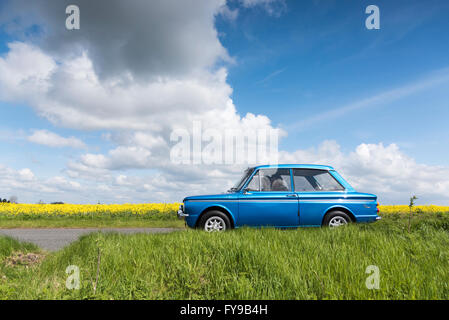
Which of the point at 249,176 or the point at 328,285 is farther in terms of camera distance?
the point at 249,176

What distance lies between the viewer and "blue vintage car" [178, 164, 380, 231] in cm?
788

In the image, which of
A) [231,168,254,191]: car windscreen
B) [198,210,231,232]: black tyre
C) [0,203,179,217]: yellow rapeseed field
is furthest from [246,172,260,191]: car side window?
[0,203,179,217]: yellow rapeseed field

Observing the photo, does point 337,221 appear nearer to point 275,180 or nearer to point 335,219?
point 335,219

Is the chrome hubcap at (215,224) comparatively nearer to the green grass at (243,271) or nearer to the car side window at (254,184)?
the car side window at (254,184)

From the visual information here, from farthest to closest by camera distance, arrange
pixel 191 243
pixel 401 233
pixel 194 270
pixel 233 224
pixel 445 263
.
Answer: pixel 233 224 → pixel 401 233 → pixel 191 243 → pixel 445 263 → pixel 194 270

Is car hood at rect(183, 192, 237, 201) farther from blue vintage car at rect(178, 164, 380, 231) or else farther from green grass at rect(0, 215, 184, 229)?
green grass at rect(0, 215, 184, 229)

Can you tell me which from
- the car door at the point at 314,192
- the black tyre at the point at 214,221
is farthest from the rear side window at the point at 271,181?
the black tyre at the point at 214,221

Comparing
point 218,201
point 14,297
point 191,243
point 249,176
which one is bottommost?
point 14,297

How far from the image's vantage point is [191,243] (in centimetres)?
512

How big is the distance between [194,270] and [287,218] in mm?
4379
